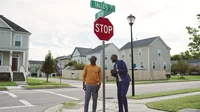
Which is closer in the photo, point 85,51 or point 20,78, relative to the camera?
point 20,78

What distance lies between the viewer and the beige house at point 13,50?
25766 millimetres

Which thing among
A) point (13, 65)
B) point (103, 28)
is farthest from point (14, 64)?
point (103, 28)

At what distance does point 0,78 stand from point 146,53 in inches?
1157

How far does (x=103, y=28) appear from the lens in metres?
5.25

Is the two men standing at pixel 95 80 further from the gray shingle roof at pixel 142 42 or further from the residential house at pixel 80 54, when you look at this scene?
the residential house at pixel 80 54

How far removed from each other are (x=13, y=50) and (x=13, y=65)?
2505mm

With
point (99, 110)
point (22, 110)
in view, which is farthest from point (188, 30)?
point (22, 110)

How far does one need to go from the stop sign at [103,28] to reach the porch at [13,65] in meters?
21.7

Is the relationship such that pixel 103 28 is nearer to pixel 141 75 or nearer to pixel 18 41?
pixel 18 41

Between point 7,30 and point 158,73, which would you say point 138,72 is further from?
point 7,30

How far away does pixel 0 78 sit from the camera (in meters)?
24.4

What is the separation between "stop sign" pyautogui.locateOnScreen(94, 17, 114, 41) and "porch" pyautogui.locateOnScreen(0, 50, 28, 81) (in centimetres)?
2165

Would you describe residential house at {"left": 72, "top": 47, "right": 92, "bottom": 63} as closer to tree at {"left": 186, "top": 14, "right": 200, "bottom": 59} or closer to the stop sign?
tree at {"left": 186, "top": 14, "right": 200, "bottom": 59}

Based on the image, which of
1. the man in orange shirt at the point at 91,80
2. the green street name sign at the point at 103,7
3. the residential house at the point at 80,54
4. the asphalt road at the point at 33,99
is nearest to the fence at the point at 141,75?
the residential house at the point at 80,54
